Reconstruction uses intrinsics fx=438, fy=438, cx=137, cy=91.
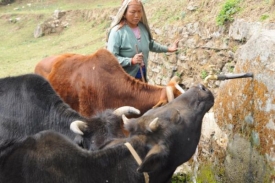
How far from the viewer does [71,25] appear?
24109mm

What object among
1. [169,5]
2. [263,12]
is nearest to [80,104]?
[263,12]

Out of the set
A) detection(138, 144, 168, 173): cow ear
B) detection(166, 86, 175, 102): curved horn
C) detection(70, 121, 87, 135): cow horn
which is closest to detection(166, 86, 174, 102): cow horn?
detection(166, 86, 175, 102): curved horn

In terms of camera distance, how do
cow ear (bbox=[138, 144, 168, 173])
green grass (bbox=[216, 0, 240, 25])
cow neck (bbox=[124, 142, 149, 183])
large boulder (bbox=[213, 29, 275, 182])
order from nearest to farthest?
1. cow ear (bbox=[138, 144, 168, 173])
2. cow neck (bbox=[124, 142, 149, 183])
3. large boulder (bbox=[213, 29, 275, 182])
4. green grass (bbox=[216, 0, 240, 25])

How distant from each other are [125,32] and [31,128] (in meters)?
2.06

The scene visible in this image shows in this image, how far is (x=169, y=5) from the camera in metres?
12.8

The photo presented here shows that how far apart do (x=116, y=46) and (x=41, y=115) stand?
1.70 m

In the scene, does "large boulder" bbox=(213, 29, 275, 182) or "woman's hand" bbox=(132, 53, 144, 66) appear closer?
"large boulder" bbox=(213, 29, 275, 182)

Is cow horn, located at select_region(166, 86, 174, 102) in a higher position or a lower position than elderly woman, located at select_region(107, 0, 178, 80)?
lower

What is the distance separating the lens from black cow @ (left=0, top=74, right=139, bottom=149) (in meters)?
4.83

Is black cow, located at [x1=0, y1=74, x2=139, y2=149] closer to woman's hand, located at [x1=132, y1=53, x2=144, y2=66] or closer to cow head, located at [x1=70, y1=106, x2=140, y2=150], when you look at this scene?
cow head, located at [x1=70, y1=106, x2=140, y2=150]

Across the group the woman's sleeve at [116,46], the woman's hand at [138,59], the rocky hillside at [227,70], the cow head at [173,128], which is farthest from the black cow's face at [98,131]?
the woman's sleeve at [116,46]

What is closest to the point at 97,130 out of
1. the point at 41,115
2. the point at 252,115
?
the point at 41,115

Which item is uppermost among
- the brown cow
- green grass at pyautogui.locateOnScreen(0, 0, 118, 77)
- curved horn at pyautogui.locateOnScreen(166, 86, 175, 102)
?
curved horn at pyautogui.locateOnScreen(166, 86, 175, 102)

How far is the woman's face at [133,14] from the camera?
6.25 meters
